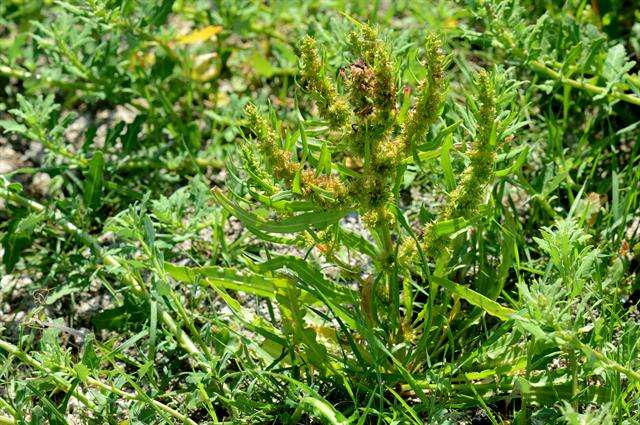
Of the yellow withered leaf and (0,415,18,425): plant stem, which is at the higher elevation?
the yellow withered leaf

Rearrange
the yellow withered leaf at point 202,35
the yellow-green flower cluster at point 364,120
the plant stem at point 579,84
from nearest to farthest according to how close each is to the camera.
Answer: the yellow-green flower cluster at point 364,120 < the plant stem at point 579,84 < the yellow withered leaf at point 202,35

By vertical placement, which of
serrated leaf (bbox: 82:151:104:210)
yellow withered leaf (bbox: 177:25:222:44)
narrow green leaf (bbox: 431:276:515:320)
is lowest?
serrated leaf (bbox: 82:151:104:210)

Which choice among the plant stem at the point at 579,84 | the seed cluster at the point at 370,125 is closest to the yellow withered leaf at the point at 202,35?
the plant stem at the point at 579,84

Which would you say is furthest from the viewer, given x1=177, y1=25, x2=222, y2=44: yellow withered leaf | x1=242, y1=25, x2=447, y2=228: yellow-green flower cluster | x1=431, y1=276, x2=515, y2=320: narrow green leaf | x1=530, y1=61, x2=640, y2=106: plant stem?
x1=177, y1=25, x2=222, y2=44: yellow withered leaf

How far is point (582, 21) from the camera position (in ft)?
10.6

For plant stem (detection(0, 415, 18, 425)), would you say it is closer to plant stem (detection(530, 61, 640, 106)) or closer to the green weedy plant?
the green weedy plant

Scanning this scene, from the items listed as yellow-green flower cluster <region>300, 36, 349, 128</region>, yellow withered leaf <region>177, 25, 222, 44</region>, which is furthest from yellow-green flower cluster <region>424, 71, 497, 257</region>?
yellow withered leaf <region>177, 25, 222, 44</region>

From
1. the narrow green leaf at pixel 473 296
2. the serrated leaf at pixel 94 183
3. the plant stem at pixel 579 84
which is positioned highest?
the plant stem at pixel 579 84

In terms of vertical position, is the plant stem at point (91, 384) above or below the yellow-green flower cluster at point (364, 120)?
below

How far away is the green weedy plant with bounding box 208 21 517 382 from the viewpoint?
6.40 ft

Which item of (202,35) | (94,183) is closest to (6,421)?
(94,183)

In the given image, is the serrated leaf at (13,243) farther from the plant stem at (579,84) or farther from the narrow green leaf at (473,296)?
the plant stem at (579,84)

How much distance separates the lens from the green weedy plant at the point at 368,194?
195 cm

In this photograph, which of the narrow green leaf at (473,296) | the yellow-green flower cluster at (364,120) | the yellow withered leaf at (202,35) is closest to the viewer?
the yellow-green flower cluster at (364,120)
